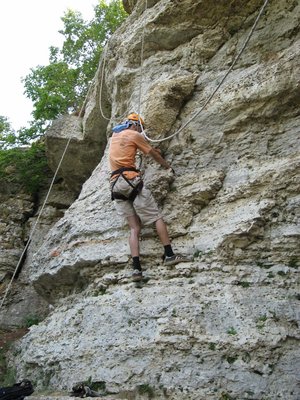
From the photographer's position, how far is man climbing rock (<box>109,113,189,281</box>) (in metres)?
5.81

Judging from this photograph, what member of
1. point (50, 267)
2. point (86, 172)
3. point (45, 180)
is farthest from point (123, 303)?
point (45, 180)

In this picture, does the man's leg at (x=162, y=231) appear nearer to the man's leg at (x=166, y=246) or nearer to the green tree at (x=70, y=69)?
the man's leg at (x=166, y=246)

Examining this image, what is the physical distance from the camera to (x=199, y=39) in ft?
25.4

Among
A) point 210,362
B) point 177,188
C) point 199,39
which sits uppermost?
point 199,39

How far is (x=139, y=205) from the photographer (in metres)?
6.09

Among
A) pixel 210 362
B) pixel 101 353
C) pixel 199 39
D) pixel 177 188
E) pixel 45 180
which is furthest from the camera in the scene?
pixel 45 180

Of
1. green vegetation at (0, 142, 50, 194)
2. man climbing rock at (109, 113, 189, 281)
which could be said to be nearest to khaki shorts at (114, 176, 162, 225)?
man climbing rock at (109, 113, 189, 281)

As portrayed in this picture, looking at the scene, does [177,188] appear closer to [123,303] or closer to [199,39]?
[123,303]

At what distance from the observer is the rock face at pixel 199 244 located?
471 cm

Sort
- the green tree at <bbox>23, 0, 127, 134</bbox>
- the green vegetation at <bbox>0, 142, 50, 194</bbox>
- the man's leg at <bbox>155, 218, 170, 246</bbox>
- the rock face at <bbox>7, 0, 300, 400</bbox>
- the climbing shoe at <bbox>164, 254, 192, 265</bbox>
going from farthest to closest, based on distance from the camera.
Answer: the green tree at <bbox>23, 0, 127, 134</bbox> → the green vegetation at <bbox>0, 142, 50, 194</bbox> → the man's leg at <bbox>155, 218, 170, 246</bbox> → the climbing shoe at <bbox>164, 254, 192, 265</bbox> → the rock face at <bbox>7, 0, 300, 400</bbox>

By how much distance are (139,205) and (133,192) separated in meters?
0.21

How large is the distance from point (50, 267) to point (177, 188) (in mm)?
2416

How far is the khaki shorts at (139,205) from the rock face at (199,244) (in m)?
0.25

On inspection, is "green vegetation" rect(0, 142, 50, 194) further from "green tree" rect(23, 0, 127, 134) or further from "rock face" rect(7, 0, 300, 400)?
"rock face" rect(7, 0, 300, 400)
